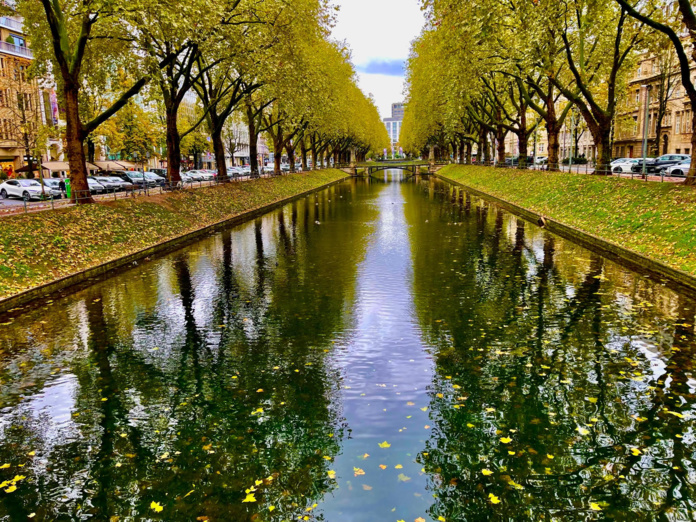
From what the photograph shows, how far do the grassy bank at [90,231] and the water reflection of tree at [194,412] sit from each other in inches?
95.2

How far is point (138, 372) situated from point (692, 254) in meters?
13.7

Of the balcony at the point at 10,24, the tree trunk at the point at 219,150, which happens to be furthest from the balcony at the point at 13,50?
the tree trunk at the point at 219,150

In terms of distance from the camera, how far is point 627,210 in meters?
19.1

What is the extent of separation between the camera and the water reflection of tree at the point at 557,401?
15.5 feet

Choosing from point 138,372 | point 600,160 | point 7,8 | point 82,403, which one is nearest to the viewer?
point 82,403

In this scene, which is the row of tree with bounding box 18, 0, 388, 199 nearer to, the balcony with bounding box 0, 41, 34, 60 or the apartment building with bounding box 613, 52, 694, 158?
the balcony with bounding box 0, 41, 34, 60

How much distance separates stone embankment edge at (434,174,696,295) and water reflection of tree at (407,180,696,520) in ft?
2.97

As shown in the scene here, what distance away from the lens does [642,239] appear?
52.5 feet

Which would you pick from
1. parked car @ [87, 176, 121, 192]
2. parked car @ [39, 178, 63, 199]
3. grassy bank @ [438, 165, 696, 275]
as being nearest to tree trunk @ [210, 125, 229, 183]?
parked car @ [87, 176, 121, 192]

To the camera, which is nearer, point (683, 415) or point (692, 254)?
point (683, 415)

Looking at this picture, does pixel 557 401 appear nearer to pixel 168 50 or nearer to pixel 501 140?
pixel 168 50

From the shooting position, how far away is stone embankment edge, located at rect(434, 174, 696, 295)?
1222 centimetres

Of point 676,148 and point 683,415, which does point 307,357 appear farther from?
point 676,148

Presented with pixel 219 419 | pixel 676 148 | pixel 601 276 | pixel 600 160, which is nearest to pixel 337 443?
pixel 219 419
